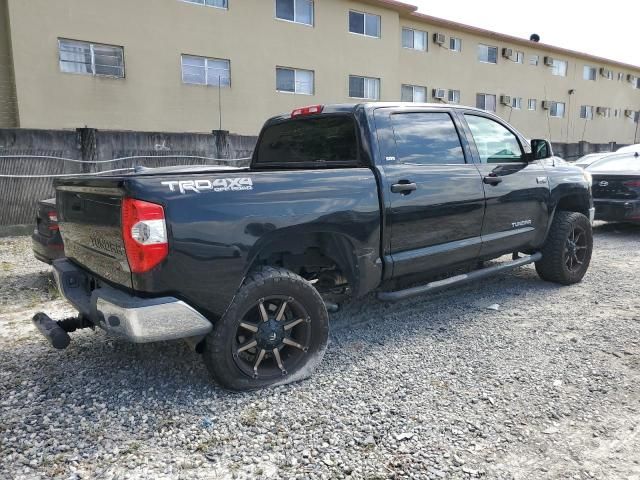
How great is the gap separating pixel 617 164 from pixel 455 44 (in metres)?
15.4

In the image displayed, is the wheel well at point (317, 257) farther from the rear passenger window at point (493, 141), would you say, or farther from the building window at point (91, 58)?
the building window at point (91, 58)

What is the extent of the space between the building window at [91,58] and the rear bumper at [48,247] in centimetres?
1043

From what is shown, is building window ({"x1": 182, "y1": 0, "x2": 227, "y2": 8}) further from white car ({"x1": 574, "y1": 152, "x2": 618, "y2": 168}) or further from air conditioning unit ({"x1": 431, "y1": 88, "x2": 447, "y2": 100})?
white car ({"x1": 574, "y1": 152, "x2": 618, "y2": 168})

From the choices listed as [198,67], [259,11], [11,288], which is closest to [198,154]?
[198,67]

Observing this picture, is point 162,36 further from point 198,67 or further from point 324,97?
point 324,97

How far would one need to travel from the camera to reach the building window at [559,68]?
2813 centimetres

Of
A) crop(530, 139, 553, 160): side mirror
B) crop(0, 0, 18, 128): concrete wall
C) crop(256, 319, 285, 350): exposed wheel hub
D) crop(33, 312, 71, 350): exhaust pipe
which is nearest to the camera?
crop(33, 312, 71, 350): exhaust pipe

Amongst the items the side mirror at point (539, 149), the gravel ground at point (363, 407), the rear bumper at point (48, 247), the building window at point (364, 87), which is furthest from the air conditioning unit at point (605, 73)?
the rear bumper at point (48, 247)

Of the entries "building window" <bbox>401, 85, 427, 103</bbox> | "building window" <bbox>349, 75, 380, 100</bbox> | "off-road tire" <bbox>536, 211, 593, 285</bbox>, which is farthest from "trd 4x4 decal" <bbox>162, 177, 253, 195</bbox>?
"building window" <bbox>401, 85, 427, 103</bbox>

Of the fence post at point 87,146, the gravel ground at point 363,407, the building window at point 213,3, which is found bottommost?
the gravel ground at point 363,407

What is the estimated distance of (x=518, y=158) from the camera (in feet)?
16.1

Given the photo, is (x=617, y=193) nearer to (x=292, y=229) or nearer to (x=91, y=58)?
(x=292, y=229)

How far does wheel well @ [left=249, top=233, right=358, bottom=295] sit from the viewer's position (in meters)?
3.27

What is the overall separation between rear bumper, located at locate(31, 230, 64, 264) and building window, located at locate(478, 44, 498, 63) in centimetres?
2374
